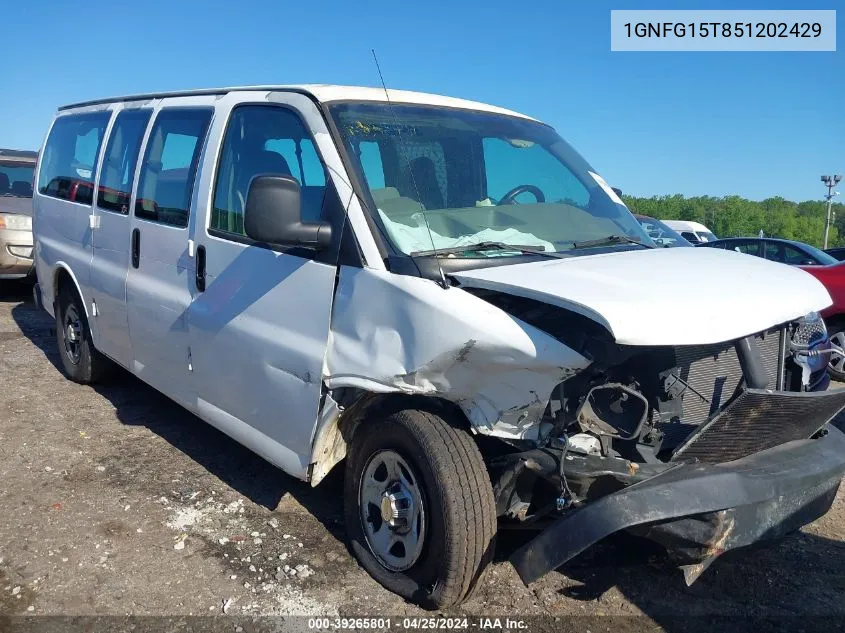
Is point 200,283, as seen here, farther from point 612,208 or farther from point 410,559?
point 612,208

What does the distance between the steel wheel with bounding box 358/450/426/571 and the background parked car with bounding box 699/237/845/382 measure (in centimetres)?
409

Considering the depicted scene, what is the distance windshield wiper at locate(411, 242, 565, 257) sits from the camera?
10.0 ft

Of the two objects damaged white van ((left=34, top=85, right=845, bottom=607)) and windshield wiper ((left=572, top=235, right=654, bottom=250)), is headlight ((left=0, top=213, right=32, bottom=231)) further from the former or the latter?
windshield wiper ((left=572, top=235, right=654, bottom=250))

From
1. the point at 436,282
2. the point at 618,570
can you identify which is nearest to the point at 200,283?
the point at 436,282

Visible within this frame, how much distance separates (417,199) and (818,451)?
2.01 m

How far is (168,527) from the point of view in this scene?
3809mm

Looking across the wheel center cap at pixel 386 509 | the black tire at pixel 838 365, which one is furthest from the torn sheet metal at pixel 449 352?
the black tire at pixel 838 365

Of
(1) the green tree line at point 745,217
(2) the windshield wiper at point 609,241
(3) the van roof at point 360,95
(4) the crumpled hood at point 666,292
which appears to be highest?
(3) the van roof at point 360,95

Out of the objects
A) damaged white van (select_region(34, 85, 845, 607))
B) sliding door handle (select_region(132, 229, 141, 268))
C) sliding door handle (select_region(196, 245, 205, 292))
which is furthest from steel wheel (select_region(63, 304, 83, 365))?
sliding door handle (select_region(196, 245, 205, 292))

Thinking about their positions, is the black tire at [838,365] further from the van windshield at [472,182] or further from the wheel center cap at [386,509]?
the wheel center cap at [386,509]

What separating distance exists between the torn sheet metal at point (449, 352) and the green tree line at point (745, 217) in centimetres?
6350

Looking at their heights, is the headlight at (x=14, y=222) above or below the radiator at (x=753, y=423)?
above

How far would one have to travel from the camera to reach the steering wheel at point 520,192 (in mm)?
3752

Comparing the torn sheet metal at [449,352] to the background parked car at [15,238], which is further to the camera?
the background parked car at [15,238]
